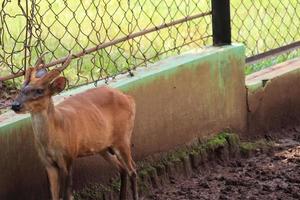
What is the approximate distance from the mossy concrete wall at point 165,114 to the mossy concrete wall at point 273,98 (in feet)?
0.30

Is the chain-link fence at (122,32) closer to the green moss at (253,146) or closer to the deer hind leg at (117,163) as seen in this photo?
the deer hind leg at (117,163)

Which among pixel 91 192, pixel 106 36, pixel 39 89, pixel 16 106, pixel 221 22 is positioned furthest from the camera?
pixel 221 22

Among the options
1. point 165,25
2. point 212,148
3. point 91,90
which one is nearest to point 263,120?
point 212,148

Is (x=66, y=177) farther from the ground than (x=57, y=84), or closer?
closer

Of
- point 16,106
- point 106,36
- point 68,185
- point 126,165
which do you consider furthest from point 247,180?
point 16,106

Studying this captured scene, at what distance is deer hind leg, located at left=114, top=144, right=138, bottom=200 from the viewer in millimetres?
4566

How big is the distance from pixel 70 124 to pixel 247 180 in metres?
1.48

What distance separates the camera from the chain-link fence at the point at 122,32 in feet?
18.0

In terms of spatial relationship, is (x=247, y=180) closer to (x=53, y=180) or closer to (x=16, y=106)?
(x=53, y=180)

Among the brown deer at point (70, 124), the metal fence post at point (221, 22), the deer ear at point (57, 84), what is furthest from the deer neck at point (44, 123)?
the metal fence post at point (221, 22)

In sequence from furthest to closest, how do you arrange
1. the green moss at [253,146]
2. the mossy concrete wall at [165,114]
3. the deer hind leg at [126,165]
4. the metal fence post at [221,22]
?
the metal fence post at [221,22] → the green moss at [253,146] → the deer hind leg at [126,165] → the mossy concrete wall at [165,114]

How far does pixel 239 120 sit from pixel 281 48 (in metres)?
0.97


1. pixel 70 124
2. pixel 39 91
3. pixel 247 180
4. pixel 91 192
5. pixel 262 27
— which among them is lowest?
pixel 247 180

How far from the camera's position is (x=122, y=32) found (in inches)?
231
